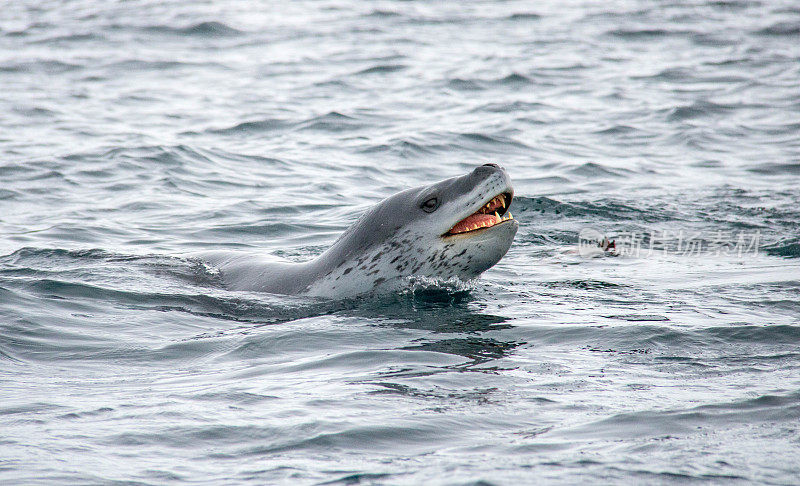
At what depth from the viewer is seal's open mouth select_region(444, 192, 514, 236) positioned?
24.6ft

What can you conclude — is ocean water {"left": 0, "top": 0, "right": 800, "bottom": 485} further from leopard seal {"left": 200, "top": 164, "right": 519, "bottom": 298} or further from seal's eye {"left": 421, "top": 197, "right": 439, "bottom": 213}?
seal's eye {"left": 421, "top": 197, "right": 439, "bottom": 213}

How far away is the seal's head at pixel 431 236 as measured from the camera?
7395mm

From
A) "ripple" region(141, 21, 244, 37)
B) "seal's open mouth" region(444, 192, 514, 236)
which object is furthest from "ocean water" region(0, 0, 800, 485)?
"seal's open mouth" region(444, 192, 514, 236)

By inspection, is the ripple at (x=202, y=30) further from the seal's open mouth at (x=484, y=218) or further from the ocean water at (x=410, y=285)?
the seal's open mouth at (x=484, y=218)

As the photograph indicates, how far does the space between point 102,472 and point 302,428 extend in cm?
101

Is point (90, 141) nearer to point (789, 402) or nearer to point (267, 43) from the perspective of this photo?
point (267, 43)

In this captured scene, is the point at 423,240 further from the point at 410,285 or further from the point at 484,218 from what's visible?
Result: the point at 484,218

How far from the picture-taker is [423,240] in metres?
7.59

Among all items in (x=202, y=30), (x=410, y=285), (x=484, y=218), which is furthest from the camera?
(x=202, y=30)

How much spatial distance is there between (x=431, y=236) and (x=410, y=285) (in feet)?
1.46

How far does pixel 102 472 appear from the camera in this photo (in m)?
4.61

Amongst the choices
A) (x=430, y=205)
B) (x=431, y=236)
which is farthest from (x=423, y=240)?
(x=430, y=205)

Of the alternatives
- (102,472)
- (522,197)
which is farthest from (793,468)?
(522,197)

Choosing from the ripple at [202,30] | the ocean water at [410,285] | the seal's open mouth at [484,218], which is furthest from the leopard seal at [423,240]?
the ripple at [202,30]
